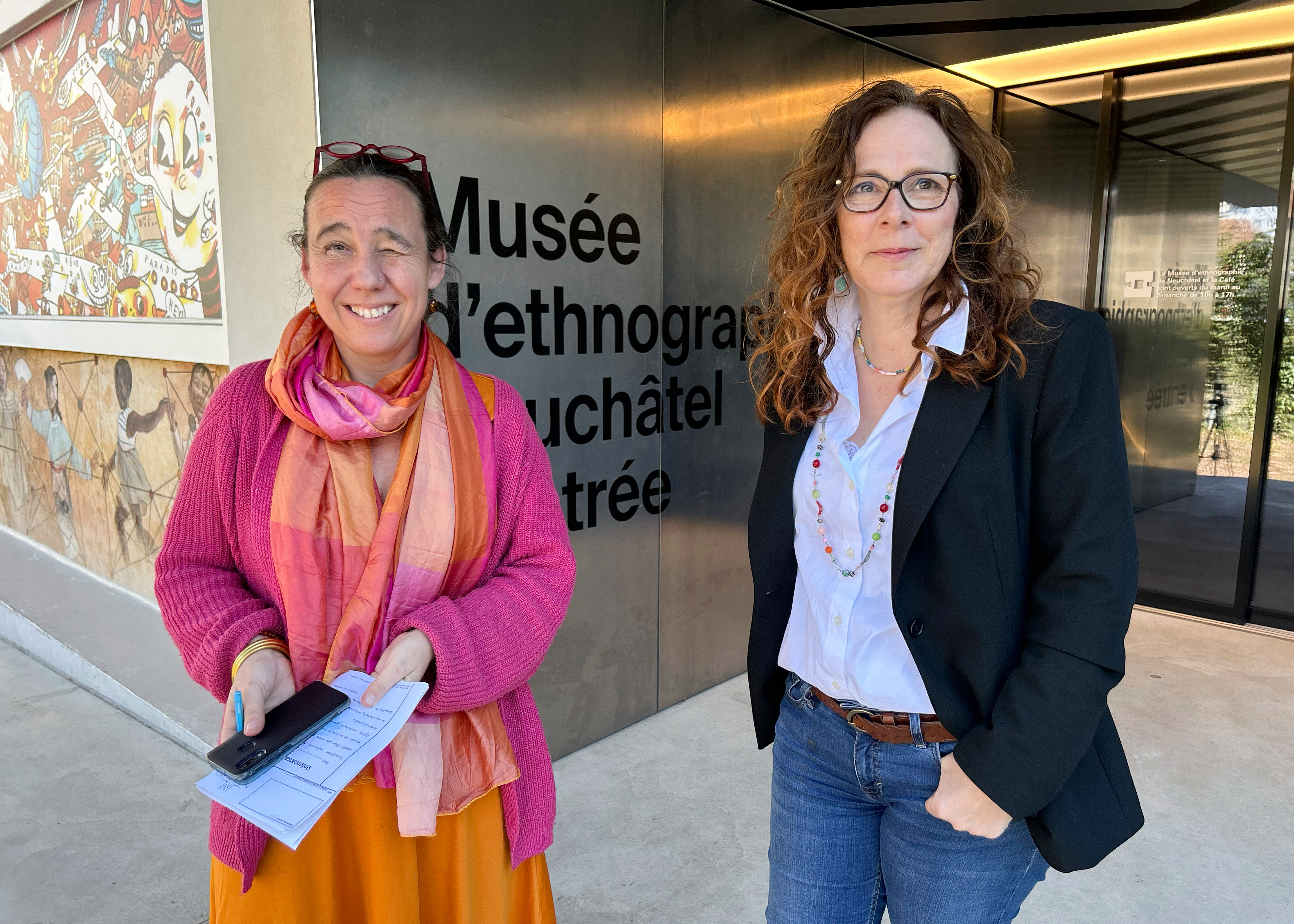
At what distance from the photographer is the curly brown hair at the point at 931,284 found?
51.2 inches

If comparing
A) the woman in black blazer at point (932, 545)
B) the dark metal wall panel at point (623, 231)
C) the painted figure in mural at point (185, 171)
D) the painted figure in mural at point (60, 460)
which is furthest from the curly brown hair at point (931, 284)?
the painted figure in mural at point (60, 460)

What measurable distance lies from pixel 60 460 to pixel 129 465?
3.83ft

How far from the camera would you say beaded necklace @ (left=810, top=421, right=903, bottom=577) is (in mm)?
1338

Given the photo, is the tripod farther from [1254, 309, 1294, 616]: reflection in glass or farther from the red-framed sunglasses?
the red-framed sunglasses

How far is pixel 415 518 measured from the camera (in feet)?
4.79

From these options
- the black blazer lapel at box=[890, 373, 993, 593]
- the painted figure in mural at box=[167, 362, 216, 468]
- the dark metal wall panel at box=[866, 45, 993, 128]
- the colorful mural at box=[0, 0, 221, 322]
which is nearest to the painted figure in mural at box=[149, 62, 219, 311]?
the colorful mural at box=[0, 0, 221, 322]

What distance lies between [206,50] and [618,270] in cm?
167

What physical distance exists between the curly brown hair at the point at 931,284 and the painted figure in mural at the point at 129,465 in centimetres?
342

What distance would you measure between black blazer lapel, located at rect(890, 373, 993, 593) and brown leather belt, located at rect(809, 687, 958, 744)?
0.21 meters

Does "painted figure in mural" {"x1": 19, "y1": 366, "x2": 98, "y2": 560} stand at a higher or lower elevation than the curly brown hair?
lower

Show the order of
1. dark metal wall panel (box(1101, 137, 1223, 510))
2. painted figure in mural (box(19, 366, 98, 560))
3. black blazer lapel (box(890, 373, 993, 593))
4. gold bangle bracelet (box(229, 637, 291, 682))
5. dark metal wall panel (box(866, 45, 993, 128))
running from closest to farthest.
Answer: black blazer lapel (box(890, 373, 993, 593))
gold bangle bracelet (box(229, 637, 291, 682))
dark metal wall panel (box(866, 45, 993, 128))
painted figure in mural (box(19, 366, 98, 560))
dark metal wall panel (box(1101, 137, 1223, 510))

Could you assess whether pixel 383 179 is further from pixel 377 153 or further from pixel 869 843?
pixel 869 843

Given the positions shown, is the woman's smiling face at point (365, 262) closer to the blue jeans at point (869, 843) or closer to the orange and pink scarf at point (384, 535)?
the orange and pink scarf at point (384, 535)

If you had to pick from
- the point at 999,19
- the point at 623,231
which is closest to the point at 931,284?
the point at 623,231
